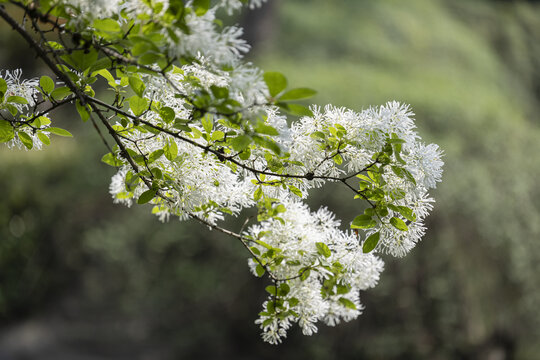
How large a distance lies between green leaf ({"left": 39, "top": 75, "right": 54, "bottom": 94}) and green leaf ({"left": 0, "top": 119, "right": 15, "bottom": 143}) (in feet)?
0.40

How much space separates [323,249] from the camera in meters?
1.17

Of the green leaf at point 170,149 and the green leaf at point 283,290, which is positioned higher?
the green leaf at point 170,149

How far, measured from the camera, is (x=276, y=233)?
1.25 meters

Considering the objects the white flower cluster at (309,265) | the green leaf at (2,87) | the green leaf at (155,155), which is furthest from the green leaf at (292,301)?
the green leaf at (2,87)

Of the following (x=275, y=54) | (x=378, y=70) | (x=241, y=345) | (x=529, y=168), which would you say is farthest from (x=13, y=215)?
(x=529, y=168)

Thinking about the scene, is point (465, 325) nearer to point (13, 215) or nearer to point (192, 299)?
point (192, 299)

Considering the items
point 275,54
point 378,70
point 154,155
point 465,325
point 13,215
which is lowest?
point 154,155

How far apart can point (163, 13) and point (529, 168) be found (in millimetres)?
5117

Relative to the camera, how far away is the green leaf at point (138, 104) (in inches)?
40.8

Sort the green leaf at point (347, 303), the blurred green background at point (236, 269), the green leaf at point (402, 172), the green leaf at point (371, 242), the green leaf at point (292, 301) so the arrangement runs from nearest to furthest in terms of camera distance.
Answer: the green leaf at point (402, 172) < the green leaf at point (371, 242) < the green leaf at point (292, 301) < the green leaf at point (347, 303) < the blurred green background at point (236, 269)

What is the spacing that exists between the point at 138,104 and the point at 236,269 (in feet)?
9.83

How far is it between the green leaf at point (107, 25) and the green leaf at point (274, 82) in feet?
0.95

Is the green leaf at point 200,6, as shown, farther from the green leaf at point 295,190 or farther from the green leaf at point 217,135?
the green leaf at point 295,190

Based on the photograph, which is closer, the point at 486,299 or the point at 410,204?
the point at 410,204
